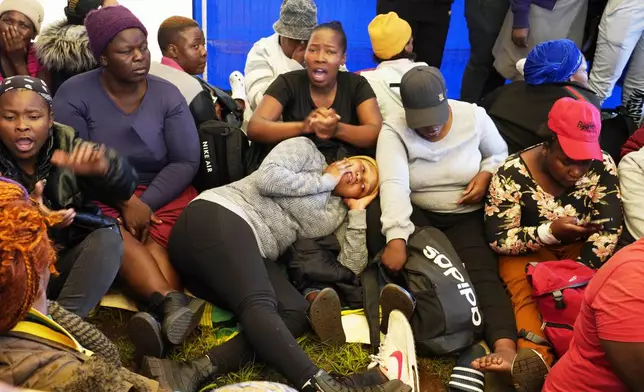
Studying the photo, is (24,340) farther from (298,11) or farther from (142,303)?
(298,11)

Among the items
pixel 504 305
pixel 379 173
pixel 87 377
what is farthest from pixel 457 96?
pixel 87 377

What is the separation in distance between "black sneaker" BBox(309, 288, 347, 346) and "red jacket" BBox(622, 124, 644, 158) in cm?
173

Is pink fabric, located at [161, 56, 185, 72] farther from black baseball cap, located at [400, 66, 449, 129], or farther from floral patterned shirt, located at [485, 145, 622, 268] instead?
floral patterned shirt, located at [485, 145, 622, 268]

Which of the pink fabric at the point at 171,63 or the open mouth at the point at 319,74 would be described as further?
the pink fabric at the point at 171,63

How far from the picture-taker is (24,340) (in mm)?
1334

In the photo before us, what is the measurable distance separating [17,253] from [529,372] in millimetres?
1707

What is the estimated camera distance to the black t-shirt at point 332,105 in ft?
10.1

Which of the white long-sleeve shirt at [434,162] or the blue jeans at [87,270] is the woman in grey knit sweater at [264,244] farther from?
the blue jeans at [87,270]

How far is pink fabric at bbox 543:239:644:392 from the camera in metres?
1.61

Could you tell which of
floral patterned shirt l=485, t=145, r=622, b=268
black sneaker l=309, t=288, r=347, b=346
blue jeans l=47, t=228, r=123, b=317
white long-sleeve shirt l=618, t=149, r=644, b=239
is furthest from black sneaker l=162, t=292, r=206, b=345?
white long-sleeve shirt l=618, t=149, r=644, b=239

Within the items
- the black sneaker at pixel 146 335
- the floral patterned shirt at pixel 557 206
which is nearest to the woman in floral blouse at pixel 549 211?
the floral patterned shirt at pixel 557 206

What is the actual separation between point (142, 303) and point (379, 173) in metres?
1.13

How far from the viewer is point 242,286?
244 cm

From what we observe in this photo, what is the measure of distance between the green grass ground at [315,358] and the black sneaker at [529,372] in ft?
1.07
